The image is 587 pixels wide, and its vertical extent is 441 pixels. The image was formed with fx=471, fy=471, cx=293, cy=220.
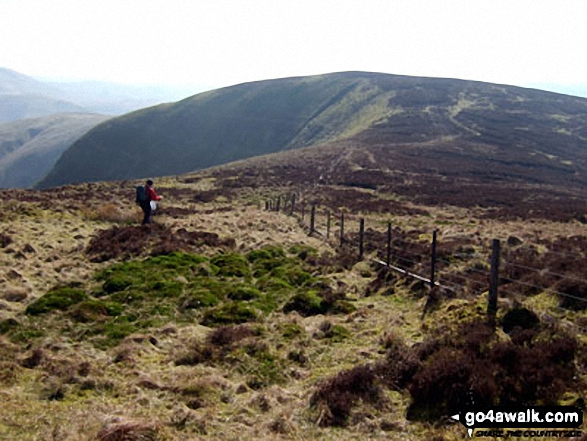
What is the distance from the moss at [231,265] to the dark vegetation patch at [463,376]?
337 inches

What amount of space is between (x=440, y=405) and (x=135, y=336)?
6.12 metres

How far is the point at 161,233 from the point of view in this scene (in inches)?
855

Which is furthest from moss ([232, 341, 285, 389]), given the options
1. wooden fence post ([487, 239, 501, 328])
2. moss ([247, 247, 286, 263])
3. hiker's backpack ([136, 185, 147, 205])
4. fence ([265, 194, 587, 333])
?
hiker's backpack ([136, 185, 147, 205])

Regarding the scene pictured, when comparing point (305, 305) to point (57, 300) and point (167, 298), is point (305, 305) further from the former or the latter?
point (57, 300)

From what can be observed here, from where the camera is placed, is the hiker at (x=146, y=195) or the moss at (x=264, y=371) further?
the hiker at (x=146, y=195)

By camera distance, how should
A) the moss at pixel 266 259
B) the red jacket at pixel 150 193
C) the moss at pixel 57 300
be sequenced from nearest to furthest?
the moss at pixel 57 300 < the moss at pixel 266 259 < the red jacket at pixel 150 193

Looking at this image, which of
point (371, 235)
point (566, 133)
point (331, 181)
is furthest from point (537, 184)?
point (566, 133)

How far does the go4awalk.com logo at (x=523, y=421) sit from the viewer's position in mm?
5836

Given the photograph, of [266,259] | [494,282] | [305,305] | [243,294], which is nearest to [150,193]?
[266,259]

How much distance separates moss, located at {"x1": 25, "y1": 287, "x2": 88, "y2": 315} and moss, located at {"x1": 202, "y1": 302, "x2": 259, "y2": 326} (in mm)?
3444

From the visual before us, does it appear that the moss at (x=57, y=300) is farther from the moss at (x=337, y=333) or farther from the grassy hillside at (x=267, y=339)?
the moss at (x=337, y=333)

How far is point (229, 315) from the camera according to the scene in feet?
37.9

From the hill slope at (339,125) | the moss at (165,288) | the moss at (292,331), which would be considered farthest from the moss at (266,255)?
the hill slope at (339,125)

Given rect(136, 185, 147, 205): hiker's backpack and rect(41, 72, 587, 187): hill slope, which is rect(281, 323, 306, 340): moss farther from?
rect(41, 72, 587, 187): hill slope
